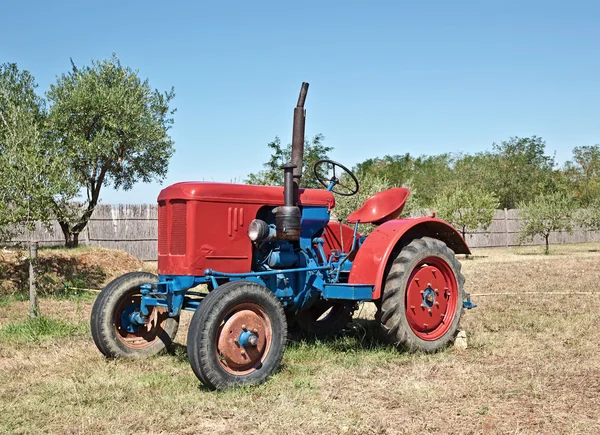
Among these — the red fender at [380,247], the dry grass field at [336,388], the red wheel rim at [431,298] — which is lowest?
the dry grass field at [336,388]

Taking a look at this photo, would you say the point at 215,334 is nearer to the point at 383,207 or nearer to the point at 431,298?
the point at 431,298

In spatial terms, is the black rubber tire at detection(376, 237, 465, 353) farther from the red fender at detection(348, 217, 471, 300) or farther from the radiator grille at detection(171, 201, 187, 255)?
the radiator grille at detection(171, 201, 187, 255)

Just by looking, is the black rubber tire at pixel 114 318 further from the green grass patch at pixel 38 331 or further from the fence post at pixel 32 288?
the fence post at pixel 32 288

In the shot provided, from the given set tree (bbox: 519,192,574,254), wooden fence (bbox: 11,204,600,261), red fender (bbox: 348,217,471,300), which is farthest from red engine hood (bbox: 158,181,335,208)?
tree (bbox: 519,192,574,254)

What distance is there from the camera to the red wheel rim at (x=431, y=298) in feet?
19.5

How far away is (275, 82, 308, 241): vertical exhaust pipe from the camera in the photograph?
531 centimetres

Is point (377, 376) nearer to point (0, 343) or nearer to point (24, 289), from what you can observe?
point (0, 343)

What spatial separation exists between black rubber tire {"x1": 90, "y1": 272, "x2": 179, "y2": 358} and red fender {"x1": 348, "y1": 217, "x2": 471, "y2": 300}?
1.89 meters

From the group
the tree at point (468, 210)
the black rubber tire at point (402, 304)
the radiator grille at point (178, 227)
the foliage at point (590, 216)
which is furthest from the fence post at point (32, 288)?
the foliage at point (590, 216)

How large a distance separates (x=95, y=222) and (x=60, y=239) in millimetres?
1261

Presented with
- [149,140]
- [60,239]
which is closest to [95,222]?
[60,239]

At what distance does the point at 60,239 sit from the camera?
1952 centimetres

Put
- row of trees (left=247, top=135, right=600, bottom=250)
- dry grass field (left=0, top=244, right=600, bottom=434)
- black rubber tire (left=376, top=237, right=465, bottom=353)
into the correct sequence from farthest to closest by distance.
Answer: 1. row of trees (left=247, top=135, right=600, bottom=250)
2. black rubber tire (left=376, top=237, right=465, bottom=353)
3. dry grass field (left=0, top=244, right=600, bottom=434)

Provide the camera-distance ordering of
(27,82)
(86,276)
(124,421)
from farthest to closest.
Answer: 1. (27,82)
2. (86,276)
3. (124,421)
